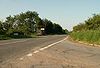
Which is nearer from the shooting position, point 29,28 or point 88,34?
point 88,34

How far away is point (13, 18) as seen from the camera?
163m

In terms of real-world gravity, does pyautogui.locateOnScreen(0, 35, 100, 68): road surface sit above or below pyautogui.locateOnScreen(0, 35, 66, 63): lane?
below

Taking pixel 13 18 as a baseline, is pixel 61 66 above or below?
below

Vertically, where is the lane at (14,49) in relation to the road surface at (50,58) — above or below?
above

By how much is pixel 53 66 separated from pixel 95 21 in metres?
58.0

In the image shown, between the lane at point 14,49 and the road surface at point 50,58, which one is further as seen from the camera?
the lane at point 14,49

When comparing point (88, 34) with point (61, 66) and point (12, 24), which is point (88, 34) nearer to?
point (61, 66)

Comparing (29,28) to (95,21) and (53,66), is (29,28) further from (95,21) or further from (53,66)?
(53,66)

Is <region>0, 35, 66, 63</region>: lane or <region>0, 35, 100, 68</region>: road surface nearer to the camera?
<region>0, 35, 100, 68</region>: road surface

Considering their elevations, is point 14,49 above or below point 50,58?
above

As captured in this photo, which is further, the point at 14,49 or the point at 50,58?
the point at 14,49

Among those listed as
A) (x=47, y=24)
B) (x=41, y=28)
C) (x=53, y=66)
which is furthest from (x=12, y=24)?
(x=53, y=66)

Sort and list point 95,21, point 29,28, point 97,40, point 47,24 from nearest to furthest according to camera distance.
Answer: point 97,40 < point 95,21 < point 29,28 < point 47,24

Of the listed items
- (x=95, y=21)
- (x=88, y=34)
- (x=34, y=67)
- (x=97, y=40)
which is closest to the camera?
(x=34, y=67)
